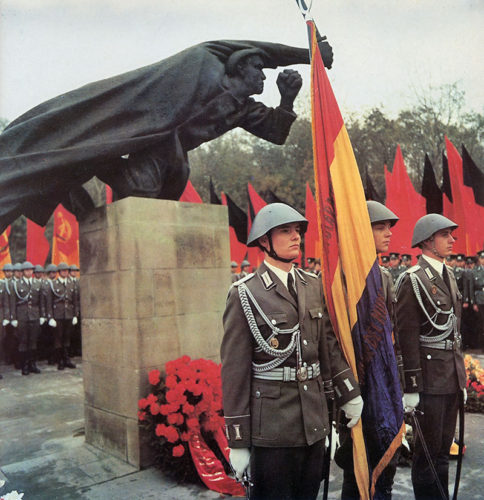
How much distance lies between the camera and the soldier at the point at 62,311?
33.9 ft

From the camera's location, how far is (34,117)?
4242 millimetres

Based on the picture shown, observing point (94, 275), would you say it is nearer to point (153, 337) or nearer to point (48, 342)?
point (153, 337)

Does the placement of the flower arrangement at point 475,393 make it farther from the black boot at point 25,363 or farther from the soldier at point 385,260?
the soldier at point 385,260

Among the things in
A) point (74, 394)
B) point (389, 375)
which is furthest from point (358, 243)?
point (74, 394)

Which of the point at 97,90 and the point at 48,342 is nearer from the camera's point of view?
the point at 97,90

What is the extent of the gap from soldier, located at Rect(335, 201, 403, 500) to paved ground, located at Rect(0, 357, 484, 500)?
0.68 m

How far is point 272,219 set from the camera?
2.68 meters

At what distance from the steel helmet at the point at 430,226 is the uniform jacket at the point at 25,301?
356 inches

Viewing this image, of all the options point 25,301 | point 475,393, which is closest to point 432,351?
point 475,393

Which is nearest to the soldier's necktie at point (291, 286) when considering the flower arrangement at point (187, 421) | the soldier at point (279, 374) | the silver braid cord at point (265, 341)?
the soldier at point (279, 374)

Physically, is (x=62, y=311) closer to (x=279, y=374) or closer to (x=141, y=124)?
(x=141, y=124)

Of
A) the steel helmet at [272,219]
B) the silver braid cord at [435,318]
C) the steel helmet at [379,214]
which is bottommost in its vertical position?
the silver braid cord at [435,318]

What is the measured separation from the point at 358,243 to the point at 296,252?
0.51m

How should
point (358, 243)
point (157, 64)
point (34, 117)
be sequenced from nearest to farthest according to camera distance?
1. point (358, 243)
2. point (34, 117)
3. point (157, 64)
